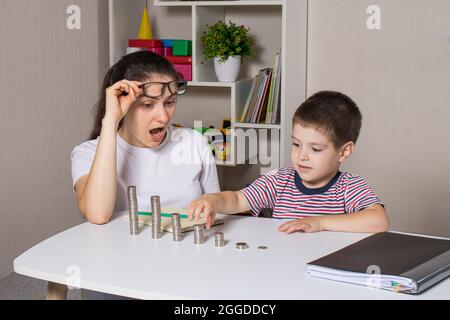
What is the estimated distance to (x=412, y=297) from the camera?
1.29 meters

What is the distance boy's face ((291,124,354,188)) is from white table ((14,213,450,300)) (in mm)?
192

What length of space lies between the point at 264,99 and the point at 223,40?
0.35 meters

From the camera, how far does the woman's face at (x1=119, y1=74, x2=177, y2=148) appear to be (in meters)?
2.05

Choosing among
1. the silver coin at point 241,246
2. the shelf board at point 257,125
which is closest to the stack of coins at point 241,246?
the silver coin at point 241,246

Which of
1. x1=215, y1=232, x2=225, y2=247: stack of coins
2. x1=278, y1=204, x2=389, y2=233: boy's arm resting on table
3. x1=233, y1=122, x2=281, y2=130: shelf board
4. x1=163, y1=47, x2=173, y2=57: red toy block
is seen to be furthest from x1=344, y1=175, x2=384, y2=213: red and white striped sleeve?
x1=163, y1=47, x2=173, y2=57: red toy block

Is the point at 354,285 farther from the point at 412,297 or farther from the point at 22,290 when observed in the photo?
the point at 22,290

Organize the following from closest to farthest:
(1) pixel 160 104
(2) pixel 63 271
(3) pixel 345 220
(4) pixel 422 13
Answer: (2) pixel 63 271 < (3) pixel 345 220 < (1) pixel 160 104 < (4) pixel 422 13

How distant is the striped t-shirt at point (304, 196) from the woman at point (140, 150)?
0.26 meters

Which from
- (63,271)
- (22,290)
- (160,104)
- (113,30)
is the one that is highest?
(113,30)

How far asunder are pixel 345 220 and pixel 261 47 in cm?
202

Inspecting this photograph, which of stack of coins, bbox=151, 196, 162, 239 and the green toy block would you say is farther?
the green toy block


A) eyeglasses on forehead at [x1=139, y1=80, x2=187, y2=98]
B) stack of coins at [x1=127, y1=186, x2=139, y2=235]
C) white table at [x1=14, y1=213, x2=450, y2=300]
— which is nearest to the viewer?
white table at [x1=14, y1=213, x2=450, y2=300]

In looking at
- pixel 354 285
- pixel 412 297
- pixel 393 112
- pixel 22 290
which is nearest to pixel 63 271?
pixel 354 285

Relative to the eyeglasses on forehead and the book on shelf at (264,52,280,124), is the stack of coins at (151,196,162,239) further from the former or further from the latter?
the book on shelf at (264,52,280,124)
